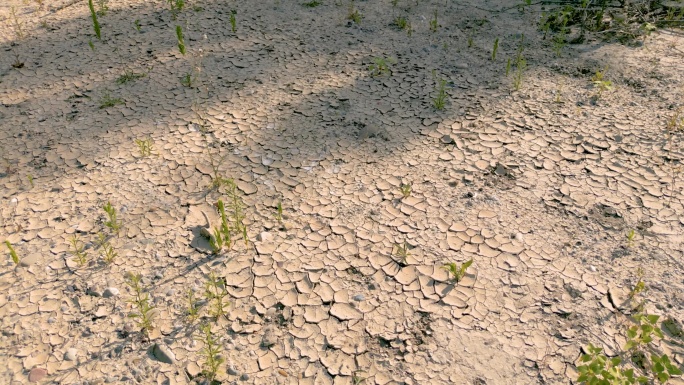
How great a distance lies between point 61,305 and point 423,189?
1.83m

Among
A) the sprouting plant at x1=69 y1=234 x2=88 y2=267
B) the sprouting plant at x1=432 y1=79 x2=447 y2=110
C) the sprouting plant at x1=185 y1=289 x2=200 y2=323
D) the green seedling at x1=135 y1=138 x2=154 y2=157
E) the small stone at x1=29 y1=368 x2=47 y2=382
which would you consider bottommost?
the small stone at x1=29 y1=368 x2=47 y2=382

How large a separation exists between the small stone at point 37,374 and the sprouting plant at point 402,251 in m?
1.55

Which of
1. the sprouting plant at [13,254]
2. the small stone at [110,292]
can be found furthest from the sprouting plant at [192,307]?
the sprouting plant at [13,254]

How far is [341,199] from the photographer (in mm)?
2863

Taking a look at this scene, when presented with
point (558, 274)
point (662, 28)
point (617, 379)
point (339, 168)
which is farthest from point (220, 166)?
point (662, 28)

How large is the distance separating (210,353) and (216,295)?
0.34 m

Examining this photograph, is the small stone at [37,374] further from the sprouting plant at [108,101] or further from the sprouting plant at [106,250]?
the sprouting plant at [108,101]

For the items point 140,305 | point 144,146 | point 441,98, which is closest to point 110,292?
point 140,305

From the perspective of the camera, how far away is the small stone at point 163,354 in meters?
2.15

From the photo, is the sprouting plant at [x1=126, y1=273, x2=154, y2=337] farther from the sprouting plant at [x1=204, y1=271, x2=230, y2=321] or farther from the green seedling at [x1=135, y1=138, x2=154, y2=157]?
the green seedling at [x1=135, y1=138, x2=154, y2=157]

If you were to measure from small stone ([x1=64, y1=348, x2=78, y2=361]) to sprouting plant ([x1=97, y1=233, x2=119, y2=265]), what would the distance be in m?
0.47

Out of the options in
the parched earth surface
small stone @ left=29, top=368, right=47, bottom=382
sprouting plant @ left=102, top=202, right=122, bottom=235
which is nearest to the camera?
small stone @ left=29, top=368, right=47, bottom=382

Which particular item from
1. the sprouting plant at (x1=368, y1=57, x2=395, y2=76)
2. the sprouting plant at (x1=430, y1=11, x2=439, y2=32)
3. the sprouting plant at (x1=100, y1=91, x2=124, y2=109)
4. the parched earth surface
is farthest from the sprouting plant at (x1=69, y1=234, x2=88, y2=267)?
Result: the sprouting plant at (x1=430, y1=11, x2=439, y2=32)

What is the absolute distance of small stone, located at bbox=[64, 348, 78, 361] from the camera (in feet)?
7.06
